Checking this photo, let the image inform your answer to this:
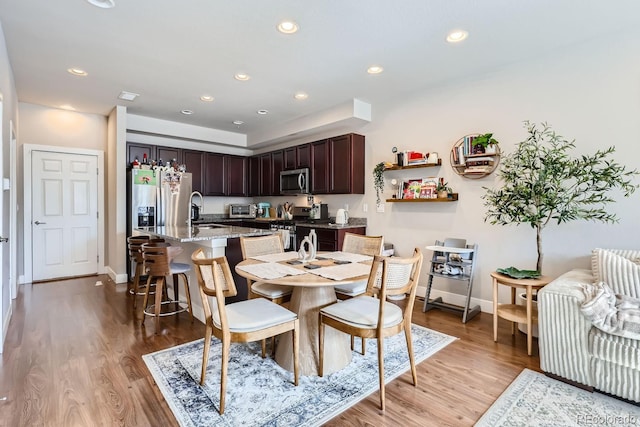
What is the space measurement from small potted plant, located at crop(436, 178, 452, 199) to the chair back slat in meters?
1.23

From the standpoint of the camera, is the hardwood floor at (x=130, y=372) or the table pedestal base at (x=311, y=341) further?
the table pedestal base at (x=311, y=341)

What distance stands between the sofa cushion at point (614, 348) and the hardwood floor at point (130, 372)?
0.51 metres

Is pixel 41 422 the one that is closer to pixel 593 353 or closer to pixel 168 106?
pixel 593 353

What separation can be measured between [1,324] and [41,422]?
131 centimetres

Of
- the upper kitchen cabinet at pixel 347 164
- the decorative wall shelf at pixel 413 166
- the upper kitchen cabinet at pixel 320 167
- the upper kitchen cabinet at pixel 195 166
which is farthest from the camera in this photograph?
the upper kitchen cabinet at pixel 195 166

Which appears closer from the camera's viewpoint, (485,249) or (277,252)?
(277,252)

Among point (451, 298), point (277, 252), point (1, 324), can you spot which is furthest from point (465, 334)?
point (1, 324)

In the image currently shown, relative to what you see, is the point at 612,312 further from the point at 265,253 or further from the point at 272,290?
the point at 265,253

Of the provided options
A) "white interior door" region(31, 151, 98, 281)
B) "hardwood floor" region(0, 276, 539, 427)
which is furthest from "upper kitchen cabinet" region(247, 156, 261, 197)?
"hardwood floor" region(0, 276, 539, 427)

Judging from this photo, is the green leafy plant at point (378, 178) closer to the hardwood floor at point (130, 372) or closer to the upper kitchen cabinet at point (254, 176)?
the hardwood floor at point (130, 372)

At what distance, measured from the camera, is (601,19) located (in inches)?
102

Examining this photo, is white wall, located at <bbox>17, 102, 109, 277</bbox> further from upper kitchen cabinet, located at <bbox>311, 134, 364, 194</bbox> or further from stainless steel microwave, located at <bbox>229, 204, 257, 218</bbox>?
upper kitchen cabinet, located at <bbox>311, 134, 364, 194</bbox>

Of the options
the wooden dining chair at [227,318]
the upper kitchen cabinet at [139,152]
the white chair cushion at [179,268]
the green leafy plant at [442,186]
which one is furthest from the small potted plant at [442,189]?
the upper kitchen cabinet at [139,152]

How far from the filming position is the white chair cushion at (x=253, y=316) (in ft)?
6.38
